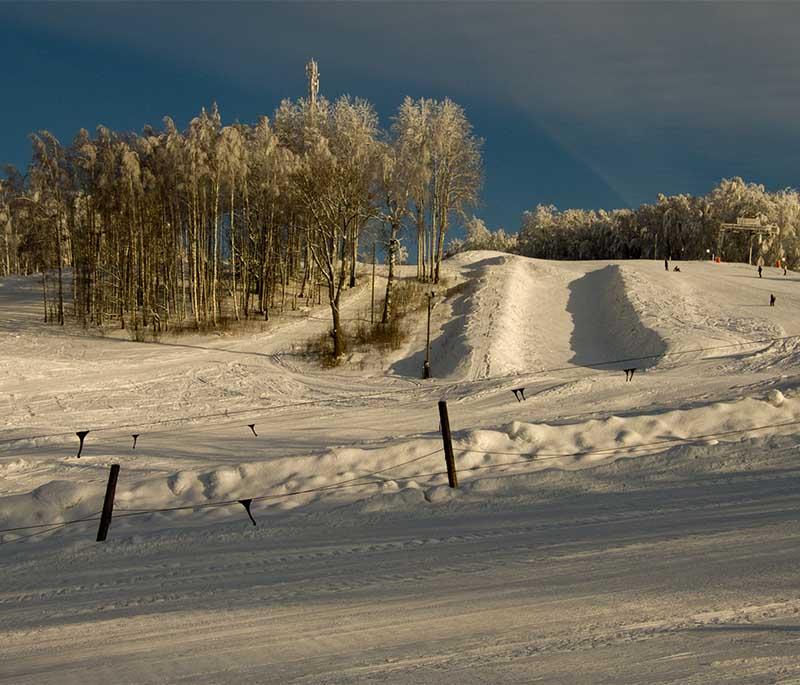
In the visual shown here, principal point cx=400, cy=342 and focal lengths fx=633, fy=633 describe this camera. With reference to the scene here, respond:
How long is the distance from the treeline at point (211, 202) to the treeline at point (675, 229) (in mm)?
43904

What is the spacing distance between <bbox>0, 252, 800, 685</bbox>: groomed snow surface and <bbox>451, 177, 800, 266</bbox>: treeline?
2660 inches

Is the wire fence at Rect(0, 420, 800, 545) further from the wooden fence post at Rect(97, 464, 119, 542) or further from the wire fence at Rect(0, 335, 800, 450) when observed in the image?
the wire fence at Rect(0, 335, 800, 450)

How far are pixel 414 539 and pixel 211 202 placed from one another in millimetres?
38188

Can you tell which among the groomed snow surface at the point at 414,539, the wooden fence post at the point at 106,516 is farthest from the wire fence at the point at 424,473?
the wooden fence post at the point at 106,516

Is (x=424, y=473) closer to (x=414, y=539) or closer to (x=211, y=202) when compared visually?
(x=414, y=539)

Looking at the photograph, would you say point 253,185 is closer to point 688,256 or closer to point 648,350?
point 648,350

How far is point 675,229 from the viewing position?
97062 mm

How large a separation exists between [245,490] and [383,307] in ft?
106

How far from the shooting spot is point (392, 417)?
21266mm

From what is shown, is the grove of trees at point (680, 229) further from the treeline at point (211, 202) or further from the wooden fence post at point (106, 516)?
the wooden fence post at point (106, 516)

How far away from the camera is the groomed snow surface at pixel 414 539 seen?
18.2 ft

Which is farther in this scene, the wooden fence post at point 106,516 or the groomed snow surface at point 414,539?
the wooden fence post at point 106,516

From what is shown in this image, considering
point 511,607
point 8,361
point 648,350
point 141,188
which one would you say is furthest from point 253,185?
point 511,607

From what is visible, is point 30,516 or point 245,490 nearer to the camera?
point 30,516
